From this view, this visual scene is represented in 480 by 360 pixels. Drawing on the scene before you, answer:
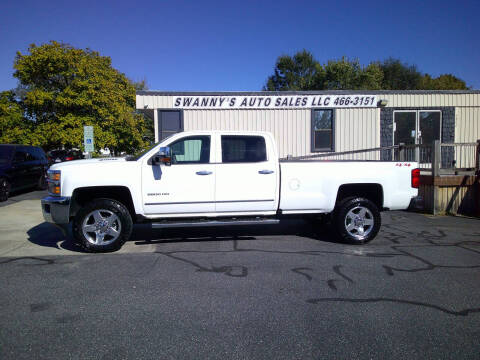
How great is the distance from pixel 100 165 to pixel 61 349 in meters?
3.32

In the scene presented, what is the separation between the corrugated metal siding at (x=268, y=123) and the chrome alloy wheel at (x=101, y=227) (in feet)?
27.5

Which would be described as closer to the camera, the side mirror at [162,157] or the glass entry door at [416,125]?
the side mirror at [162,157]

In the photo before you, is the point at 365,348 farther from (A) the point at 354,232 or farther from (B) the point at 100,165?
(B) the point at 100,165

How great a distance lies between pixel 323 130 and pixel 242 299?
37.9 ft

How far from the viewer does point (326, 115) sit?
565 inches

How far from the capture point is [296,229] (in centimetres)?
755

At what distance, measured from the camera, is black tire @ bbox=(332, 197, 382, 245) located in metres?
6.14

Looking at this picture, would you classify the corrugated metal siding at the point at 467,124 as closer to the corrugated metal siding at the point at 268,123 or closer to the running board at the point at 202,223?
the corrugated metal siding at the point at 268,123

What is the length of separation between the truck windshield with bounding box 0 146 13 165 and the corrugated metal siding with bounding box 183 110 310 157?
6128 mm

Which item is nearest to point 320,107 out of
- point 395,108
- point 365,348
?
point 395,108

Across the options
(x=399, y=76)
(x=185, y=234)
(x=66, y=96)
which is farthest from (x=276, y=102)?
(x=399, y=76)

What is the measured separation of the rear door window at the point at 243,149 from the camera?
610 centimetres

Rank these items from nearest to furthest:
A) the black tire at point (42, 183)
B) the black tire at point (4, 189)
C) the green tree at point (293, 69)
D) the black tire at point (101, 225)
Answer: the black tire at point (101, 225), the black tire at point (4, 189), the black tire at point (42, 183), the green tree at point (293, 69)

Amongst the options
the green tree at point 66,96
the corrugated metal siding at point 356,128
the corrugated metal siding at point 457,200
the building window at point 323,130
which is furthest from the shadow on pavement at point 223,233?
the green tree at point 66,96
